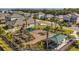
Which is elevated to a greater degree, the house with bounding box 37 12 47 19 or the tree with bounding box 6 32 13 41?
the house with bounding box 37 12 47 19

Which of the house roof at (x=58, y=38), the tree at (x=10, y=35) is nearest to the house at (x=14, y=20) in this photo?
the tree at (x=10, y=35)

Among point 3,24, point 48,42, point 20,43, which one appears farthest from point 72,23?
point 3,24

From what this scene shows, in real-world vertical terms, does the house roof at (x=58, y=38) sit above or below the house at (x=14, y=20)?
below

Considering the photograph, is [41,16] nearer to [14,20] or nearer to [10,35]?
[14,20]

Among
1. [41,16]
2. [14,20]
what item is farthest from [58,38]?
[14,20]

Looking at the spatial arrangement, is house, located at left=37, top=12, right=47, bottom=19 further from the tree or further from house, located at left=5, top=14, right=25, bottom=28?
the tree

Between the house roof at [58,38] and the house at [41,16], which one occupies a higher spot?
the house at [41,16]

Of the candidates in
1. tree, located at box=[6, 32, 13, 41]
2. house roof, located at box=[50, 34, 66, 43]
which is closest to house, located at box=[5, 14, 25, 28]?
tree, located at box=[6, 32, 13, 41]

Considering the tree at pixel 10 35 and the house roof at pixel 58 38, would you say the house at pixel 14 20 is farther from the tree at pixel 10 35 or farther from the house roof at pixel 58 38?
the house roof at pixel 58 38
